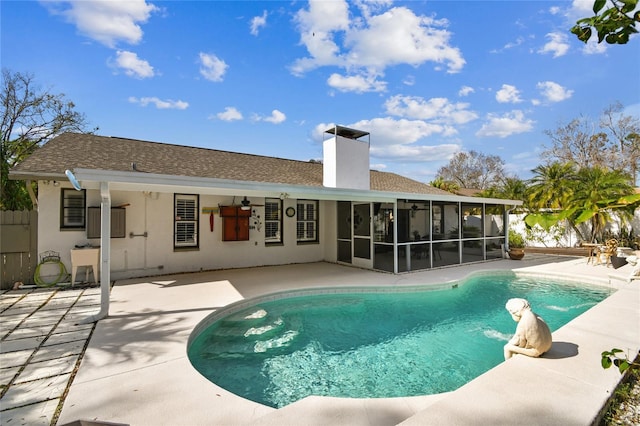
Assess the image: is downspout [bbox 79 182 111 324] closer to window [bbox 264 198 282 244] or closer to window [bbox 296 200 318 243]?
window [bbox 264 198 282 244]

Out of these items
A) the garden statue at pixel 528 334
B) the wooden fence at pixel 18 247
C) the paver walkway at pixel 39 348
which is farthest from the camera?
the wooden fence at pixel 18 247

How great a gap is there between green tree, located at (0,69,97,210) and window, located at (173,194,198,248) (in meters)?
12.8

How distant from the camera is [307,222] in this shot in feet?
36.4

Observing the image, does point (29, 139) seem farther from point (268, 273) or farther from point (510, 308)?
point (510, 308)

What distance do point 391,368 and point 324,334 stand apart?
1.42 metres

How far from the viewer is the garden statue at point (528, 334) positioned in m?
3.36

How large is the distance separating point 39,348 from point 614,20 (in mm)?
5905

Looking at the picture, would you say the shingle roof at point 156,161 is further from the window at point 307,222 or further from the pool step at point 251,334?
the pool step at point 251,334

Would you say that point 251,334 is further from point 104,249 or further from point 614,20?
point 614,20

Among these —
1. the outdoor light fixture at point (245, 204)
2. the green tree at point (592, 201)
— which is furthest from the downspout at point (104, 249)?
the green tree at point (592, 201)

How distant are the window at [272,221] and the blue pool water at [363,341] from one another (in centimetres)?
371

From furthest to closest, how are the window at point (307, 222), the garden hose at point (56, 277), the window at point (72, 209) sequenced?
the window at point (307, 222), the window at point (72, 209), the garden hose at point (56, 277)

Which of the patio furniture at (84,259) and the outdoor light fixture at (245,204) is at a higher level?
the outdoor light fixture at (245,204)

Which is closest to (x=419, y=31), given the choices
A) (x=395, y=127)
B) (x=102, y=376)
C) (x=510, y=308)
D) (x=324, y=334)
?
(x=510, y=308)
